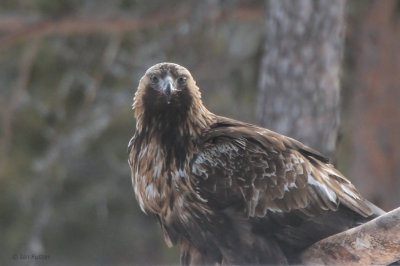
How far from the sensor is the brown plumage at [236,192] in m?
5.81

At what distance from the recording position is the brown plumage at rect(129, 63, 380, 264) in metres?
5.81

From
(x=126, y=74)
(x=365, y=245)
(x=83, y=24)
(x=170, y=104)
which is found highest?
(x=83, y=24)

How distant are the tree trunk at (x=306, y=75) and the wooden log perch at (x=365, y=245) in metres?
1.91

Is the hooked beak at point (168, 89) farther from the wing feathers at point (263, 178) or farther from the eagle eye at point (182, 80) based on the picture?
the wing feathers at point (263, 178)

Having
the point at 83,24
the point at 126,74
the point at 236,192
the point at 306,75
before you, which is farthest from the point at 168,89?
the point at 83,24

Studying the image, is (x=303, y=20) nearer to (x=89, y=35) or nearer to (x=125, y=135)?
(x=89, y=35)

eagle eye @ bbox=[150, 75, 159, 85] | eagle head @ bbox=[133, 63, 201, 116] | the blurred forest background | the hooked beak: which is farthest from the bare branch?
the hooked beak

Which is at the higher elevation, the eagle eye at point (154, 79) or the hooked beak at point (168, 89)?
the eagle eye at point (154, 79)

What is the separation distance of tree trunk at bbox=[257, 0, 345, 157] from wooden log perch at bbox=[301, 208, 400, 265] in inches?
75.4

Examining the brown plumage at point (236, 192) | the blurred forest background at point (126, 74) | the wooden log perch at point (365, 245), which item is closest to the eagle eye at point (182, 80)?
the brown plumage at point (236, 192)

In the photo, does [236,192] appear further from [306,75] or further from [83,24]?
[83,24]

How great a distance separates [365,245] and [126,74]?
504 centimetres

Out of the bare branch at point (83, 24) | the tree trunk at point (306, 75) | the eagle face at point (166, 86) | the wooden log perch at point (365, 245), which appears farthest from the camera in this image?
the bare branch at point (83, 24)

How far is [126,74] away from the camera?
9586 millimetres
